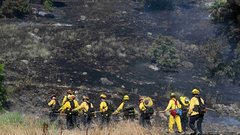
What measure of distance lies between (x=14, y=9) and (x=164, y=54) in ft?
53.8

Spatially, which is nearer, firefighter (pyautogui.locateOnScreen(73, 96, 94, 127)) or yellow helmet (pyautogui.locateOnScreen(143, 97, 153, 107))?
yellow helmet (pyautogui.locateOnScreen(143, 97, 153, 107))

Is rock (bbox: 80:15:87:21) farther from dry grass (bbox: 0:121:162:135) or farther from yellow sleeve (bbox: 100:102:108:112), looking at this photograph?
dry grass (bbox: 0:121:162:135)

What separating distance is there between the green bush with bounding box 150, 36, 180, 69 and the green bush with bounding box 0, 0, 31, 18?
1431 cm

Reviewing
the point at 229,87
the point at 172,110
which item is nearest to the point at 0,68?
the point at 172,110

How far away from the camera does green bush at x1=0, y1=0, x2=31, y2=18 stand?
1682 inches

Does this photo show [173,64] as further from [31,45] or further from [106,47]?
[31,45]

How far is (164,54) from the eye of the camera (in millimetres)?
37031

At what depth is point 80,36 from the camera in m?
40.0

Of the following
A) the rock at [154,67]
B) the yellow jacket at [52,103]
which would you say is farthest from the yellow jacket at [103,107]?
the rock at [154,67]

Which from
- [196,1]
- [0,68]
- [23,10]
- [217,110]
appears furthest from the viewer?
[196,1]

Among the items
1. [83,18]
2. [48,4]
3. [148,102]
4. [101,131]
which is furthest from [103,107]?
[48,4]

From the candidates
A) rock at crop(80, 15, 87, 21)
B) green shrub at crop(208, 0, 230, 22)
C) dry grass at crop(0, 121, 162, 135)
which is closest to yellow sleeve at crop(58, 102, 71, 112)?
green shrub at crop(208, 0, 230, 22)

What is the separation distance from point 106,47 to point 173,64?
617cm

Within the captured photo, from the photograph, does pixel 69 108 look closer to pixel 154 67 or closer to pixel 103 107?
pixel 103 107
